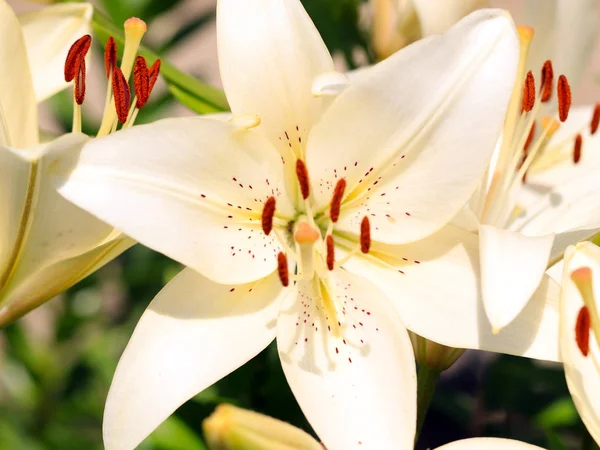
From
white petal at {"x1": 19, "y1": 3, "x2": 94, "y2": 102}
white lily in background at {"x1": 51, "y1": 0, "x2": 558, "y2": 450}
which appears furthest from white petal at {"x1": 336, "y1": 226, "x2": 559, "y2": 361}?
white petal at {"x1": 19, "y1": 3, "x2": 94, "y2": 102}

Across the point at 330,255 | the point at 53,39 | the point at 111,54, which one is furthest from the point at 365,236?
the point at 53,39

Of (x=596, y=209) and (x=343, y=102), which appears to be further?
(x=596, y=209)

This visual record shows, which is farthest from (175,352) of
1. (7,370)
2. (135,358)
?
(7,370)

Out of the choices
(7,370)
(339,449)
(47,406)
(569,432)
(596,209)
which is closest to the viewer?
(339,449)

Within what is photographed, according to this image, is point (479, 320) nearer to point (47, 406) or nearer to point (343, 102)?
point (343, 102)

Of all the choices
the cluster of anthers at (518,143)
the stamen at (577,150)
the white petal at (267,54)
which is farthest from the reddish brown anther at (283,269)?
the stamen at (577,150)
